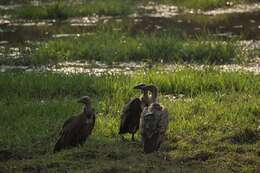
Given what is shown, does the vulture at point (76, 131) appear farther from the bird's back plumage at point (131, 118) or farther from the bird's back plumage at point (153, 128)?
the bird's back plumage at point (153, 128)

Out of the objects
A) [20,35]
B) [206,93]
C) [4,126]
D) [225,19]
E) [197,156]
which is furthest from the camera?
[225,19]

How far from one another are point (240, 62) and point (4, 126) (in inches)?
242

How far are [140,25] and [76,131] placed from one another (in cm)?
1276

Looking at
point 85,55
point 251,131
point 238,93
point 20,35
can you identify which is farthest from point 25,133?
point 20,35

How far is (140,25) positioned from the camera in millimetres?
21188

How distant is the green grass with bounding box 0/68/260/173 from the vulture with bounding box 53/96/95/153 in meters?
Answer: 0.14

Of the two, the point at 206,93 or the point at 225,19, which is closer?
the point at 206,93

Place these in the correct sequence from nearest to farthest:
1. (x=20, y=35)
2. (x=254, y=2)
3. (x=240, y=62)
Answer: (x=240, y=62)
(x=20, y=35)
(x=254, y=2)

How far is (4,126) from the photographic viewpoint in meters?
9.87

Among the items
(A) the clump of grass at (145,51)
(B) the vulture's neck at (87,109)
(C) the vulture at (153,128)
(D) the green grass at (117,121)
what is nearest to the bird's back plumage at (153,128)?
(C) the vulture at (153,128)

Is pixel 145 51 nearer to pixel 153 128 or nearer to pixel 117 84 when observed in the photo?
pixel 117 84

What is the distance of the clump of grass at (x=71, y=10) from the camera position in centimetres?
2256

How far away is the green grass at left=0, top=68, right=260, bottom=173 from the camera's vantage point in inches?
317

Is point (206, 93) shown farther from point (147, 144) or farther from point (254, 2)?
point (254, 2)
